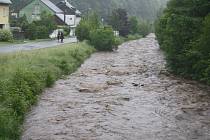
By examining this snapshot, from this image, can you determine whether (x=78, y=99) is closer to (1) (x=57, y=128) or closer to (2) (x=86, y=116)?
(2) (x=86, y=116)

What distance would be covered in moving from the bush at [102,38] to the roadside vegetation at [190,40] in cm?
2481

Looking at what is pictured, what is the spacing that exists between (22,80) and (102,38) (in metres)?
38.9

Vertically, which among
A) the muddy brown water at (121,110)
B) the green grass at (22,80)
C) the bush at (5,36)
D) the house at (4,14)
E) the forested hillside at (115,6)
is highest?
the forested hillside at (115,6)

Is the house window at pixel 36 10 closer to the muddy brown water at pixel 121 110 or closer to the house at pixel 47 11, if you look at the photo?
the house at pixel 47 11

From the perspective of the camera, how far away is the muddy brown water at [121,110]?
17.5 metres

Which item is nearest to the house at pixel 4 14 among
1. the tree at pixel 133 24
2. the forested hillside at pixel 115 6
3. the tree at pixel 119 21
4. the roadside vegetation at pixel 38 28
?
the roadside vegetation at pixel 38 28

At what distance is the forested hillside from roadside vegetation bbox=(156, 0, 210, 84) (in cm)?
7875

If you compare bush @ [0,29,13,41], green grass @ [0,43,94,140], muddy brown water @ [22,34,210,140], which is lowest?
muddy brown water @ [22,34,210,140]

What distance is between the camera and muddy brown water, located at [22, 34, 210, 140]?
17.5 m

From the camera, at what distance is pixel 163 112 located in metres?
21.6

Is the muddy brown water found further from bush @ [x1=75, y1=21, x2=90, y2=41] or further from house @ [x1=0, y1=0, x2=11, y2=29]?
house @ [x1=0, y1=0, x2=11, y2=29]

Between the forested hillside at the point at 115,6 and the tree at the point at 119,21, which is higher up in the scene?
the forested hillside at the point at 115,6

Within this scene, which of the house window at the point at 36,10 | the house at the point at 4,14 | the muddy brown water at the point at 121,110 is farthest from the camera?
the house window at the point at 36,10

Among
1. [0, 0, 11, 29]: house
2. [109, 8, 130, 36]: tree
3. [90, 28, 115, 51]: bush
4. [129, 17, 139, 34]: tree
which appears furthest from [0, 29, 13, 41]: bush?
[129, 17, 139, 34]: tree
